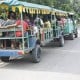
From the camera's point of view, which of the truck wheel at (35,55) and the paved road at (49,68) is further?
the truck wheel at (35,55)

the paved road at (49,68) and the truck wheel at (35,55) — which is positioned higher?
the truck wheel at (35,55)

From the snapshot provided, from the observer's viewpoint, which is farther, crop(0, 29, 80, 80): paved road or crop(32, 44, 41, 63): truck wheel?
crop(32, 44, 41, 63): truck wheel

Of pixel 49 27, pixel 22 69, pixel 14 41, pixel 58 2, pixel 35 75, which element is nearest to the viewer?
pixel 35 75

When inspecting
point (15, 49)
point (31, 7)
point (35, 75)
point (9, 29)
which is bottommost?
point (35, 75)

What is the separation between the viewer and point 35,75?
9.32 metres

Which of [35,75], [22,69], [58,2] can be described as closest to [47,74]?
[35,75]

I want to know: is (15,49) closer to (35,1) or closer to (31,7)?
(31,7)

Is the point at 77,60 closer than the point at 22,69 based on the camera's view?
No

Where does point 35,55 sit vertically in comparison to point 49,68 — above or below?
above

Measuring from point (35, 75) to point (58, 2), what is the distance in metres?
27.3

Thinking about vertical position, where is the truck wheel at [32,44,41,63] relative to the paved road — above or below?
above

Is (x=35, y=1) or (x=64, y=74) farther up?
(x=35, y=1)

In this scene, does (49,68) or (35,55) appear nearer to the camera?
(49,68)

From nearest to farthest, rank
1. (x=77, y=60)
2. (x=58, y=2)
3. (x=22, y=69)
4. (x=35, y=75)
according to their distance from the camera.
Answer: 1. (x=35, y=75)
2. (x=22, y=69)
3. (x=77, y=60)
4. (x=58, y=2)
